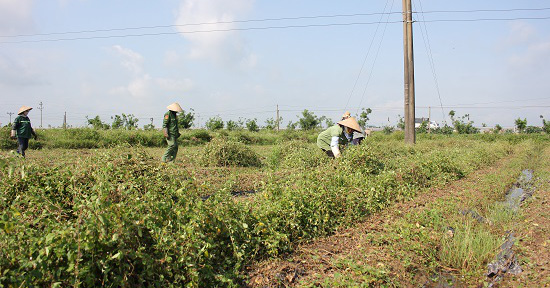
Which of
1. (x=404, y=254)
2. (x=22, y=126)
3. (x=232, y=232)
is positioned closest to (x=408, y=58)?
(x=404, y=254)

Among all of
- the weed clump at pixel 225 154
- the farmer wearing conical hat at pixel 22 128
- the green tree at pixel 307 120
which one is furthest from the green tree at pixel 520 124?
the farmer wearing conical hat at pixel 22 128

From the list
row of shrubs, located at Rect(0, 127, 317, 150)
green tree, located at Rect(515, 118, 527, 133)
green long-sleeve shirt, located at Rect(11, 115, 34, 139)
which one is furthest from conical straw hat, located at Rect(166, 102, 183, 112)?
green tree, located at Rect(515, 118, 527, 133)

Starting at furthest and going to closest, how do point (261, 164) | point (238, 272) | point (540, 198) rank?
point (261, 164) → point (540, 198) → point (238, 272)

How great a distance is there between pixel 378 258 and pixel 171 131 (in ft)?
18.3

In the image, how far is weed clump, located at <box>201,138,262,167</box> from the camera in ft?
30.8

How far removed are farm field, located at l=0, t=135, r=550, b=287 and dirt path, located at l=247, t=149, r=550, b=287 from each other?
1 centimetres

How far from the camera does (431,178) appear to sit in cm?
746

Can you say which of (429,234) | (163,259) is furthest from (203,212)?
(429,234)

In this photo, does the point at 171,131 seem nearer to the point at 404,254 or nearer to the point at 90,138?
the point at 404,254

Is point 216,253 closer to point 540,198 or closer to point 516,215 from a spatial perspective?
point 516,215

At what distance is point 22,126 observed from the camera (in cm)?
836

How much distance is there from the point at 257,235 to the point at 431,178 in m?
4.97

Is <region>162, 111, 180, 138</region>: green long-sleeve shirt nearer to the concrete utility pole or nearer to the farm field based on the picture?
the farm field

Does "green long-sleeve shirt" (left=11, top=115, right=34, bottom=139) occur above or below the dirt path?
above
